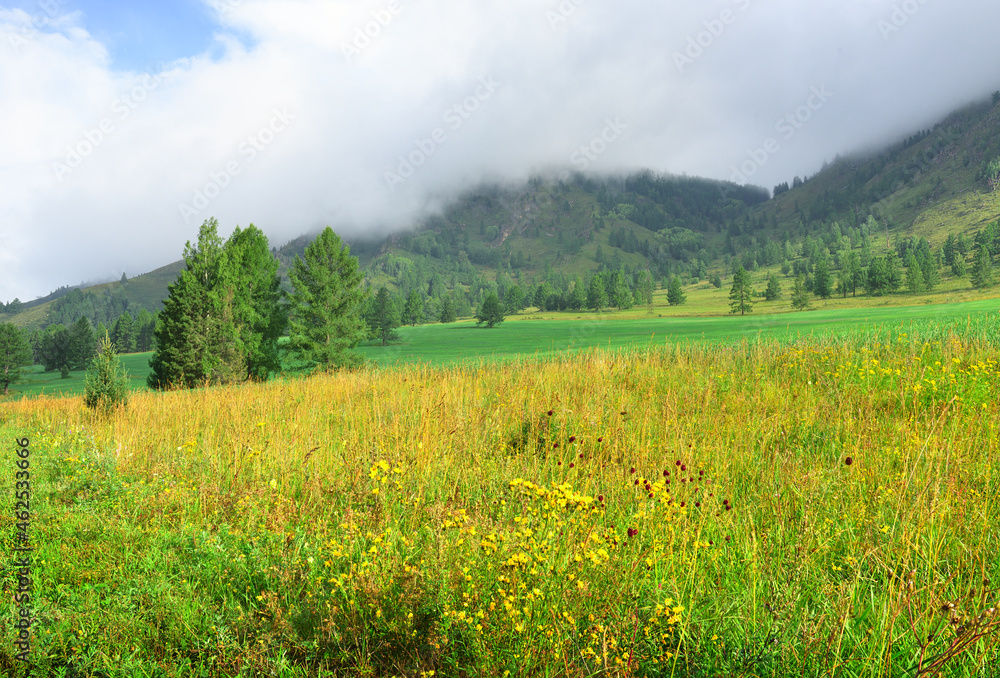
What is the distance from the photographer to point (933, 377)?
23.4ft

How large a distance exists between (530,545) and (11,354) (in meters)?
91.5

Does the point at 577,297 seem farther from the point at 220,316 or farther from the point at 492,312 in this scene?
the point at 220,316

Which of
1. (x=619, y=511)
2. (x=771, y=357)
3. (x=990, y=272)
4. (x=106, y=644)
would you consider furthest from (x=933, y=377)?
(x=990, y=272)

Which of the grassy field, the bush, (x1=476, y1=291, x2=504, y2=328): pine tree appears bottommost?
the grassy field

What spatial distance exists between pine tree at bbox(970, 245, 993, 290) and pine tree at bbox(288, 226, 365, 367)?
104581 mm

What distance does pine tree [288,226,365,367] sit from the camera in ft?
125

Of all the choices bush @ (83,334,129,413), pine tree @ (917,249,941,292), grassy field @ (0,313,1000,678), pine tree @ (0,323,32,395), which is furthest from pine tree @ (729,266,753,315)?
pine tree @ (0,323,32,395)

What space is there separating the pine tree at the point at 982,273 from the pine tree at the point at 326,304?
105 metres

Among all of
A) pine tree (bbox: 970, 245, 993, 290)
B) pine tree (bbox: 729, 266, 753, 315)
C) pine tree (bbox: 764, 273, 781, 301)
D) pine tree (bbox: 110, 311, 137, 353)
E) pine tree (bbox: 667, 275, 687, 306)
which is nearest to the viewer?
pine tree (bbox: 970, 245, 993, 290)

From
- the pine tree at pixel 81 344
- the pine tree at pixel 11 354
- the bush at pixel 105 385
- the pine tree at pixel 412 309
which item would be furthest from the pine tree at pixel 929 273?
the pine tree at pixel 11 354

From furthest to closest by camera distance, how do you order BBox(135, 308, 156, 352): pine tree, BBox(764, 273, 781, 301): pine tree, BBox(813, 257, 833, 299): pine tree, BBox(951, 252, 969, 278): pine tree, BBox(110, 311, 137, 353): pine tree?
BBox(110, 311, 137, 353): pine tree < BBox(135, 308, 156, 352): pine tree < BBox(764, 273, 781, 301): pine tree < BBox(813, 257, 833, 299): pine tree < BBox(951, 252, 969, 278): pine tree

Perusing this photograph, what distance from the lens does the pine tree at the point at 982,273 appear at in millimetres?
87125

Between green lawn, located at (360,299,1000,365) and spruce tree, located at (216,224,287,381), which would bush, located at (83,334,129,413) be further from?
spruce tree, located at (216,224,287,381)

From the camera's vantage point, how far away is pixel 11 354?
66.2m
